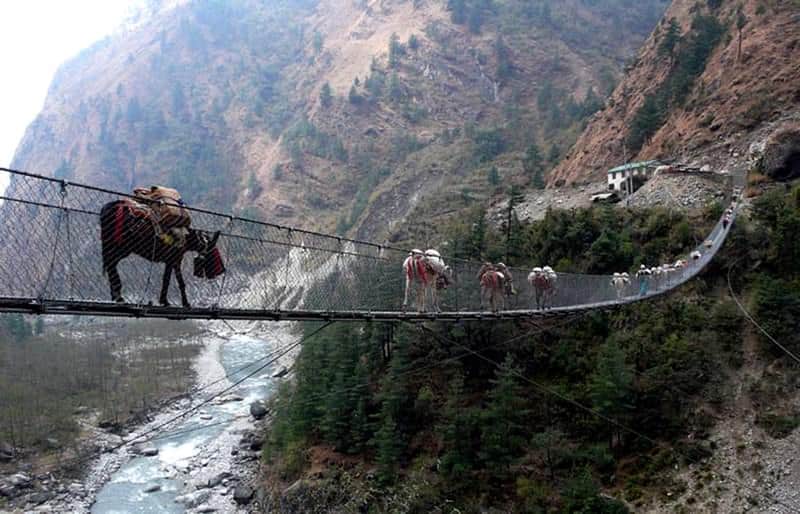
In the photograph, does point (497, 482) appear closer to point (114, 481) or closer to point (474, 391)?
point (474, 391)

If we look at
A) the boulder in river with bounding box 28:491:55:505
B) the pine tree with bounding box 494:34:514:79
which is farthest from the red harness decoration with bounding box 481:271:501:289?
the pine tree with bounding box 494:34:514:79

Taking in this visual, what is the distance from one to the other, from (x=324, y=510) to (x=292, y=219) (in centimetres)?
4403

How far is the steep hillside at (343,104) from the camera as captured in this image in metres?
48.9

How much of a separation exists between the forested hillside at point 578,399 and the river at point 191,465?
2.68m

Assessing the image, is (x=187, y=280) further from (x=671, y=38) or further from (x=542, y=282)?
(x=671, y=38)

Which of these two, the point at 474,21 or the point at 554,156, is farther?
the point at 474,21

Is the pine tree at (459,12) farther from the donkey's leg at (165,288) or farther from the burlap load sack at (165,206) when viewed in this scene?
the donkey's leg at (165,288)

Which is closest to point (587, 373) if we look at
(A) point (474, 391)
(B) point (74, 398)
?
(A) point (474, 391)

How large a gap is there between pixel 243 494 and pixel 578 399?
9866 mm

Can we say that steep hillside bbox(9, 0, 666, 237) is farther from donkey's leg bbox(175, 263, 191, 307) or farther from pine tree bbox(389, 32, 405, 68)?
donkey's leg bbox(175, 263, 191, 307)

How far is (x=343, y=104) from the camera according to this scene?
62938 mm

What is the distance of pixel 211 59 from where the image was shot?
87.2m

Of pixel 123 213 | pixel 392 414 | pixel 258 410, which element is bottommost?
pixel 258 410

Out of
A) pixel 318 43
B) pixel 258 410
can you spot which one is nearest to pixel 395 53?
pixel 318 43
